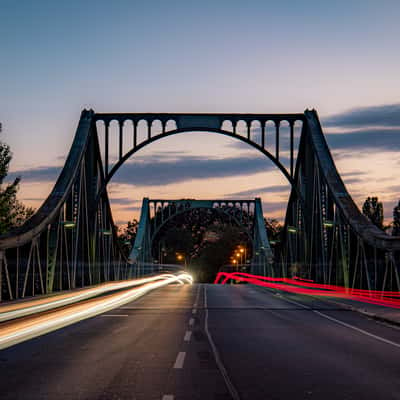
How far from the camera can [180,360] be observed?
12352 millimetres

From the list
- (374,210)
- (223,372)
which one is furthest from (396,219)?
(223,372)

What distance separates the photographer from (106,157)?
43.6 meters

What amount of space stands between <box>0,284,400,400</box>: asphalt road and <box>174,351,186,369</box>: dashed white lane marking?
0.06ft

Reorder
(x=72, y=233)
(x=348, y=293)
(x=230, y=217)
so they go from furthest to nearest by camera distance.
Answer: (x=230, y=217)
(x=72, y=233)
(x=348, y=293)

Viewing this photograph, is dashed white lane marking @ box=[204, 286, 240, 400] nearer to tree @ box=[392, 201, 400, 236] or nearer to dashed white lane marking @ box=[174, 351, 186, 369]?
dashed white lane marking @ box=[174, 351, 186, 369]

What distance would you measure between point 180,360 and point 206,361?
0.46 meters

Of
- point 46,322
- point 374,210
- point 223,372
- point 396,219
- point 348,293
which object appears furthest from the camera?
point 374,210

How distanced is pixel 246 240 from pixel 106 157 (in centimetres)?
13213

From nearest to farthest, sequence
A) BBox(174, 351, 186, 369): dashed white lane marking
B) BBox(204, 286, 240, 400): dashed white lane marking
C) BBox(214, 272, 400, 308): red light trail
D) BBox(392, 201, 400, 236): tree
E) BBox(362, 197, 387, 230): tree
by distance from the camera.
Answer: BBox(204, 286, 240, 400): dashed white lane marking → BBox(174, 351, 186, 369): dashed white lane marking → BBox(214, 272, 400, 308): red light trail → BBox(392, 201, 400, 236): tree → BBox(362, 197, 387, 230): tree

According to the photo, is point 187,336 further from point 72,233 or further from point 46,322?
point 72,233

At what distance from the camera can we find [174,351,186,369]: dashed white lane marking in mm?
11630

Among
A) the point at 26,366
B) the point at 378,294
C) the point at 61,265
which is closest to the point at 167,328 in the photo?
the point at 26,366

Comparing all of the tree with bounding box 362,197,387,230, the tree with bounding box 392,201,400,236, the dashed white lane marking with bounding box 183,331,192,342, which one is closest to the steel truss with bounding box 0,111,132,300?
the dashed white lane marking with bounding box 183,331,192,342

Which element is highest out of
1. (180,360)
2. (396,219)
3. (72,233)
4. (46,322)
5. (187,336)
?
(396,219)
